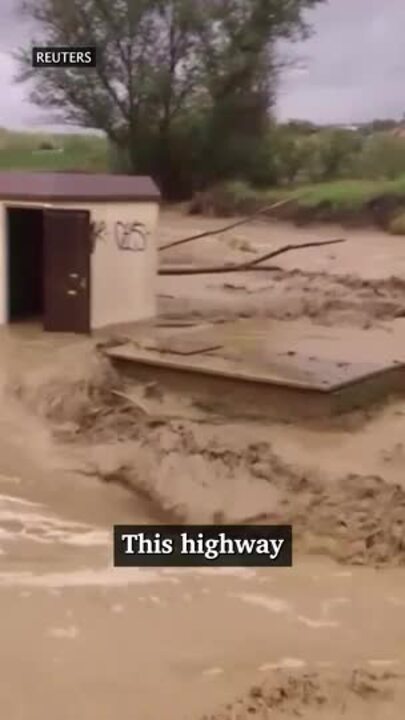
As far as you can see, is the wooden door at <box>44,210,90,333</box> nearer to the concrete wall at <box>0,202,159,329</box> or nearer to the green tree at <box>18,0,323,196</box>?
the concrete wall at <box>0,202,159,329</box>

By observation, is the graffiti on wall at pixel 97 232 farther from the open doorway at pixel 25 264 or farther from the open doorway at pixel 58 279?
the open doorway at pixel 25 264

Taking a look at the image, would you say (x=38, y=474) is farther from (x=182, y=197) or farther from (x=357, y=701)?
(x=357, y=701)

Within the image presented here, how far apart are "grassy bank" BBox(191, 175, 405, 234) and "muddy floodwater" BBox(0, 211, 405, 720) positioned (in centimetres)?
4

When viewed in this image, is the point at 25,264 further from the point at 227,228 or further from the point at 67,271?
the point at 227,228

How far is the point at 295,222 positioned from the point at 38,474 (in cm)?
67

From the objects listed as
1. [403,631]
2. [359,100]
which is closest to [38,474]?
[403,631]

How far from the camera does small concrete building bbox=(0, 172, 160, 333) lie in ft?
7.70

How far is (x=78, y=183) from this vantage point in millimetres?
2330
